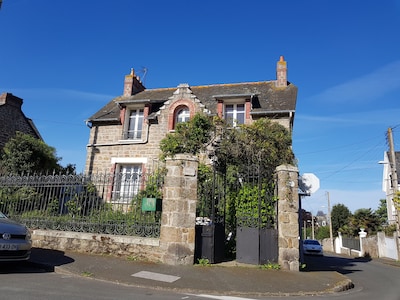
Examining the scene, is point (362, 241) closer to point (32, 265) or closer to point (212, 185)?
point (212, 185)

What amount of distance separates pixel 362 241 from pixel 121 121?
20.7 m

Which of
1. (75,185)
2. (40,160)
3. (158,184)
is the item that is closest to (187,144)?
(158,184)

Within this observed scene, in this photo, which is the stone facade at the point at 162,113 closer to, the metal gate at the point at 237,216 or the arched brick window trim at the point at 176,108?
the arched brick window trim at the point at 176,108

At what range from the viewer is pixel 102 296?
508cm

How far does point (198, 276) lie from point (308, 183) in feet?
17.9

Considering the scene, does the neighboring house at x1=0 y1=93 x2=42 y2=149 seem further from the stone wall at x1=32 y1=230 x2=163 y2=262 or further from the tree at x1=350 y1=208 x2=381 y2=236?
the tree at x1=350 y1=208 x2=381 y2=236

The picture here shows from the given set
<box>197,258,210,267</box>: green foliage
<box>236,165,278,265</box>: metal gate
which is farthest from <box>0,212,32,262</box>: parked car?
<box>236,165,278,265</box>: metal gate

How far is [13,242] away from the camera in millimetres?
6559

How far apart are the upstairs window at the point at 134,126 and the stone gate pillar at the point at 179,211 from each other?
9.73 meters

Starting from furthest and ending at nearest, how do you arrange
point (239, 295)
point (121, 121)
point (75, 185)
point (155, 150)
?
point (121, 121) → point (155, 150) → point (75, 185) → point (239, 295)

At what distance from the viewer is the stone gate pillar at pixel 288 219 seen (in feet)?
27.0

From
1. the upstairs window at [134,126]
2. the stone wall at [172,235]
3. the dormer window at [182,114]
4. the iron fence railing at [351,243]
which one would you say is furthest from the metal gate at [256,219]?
the iron fence railing at [351,243]

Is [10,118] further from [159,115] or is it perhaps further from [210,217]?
[210,217]

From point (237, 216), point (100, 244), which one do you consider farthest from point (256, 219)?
point (100, 244)
